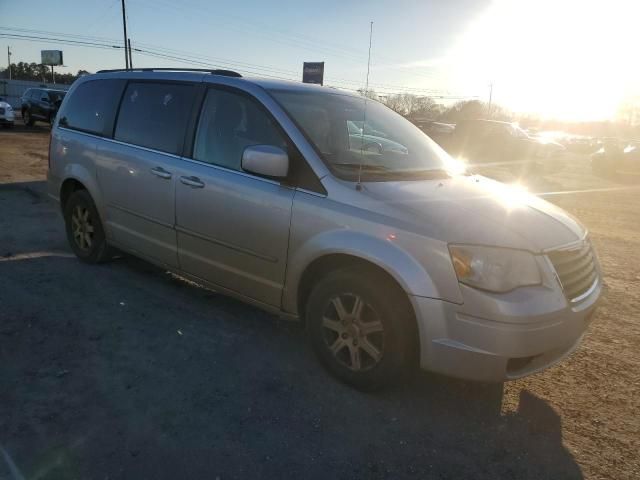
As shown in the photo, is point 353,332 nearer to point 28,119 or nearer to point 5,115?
point 5,115

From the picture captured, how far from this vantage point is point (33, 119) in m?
27.4

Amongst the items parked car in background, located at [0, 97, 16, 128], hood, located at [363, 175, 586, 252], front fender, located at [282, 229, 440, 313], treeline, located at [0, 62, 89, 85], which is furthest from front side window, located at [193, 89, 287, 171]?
treeline, located at [0, 62, 89, 85]

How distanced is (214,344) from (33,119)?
2856 centimetres

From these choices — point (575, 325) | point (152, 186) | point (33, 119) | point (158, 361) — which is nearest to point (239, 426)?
point (158, 361)

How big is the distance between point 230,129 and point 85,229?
223cm

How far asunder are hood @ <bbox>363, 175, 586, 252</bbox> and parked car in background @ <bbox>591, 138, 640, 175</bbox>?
61.8 ft

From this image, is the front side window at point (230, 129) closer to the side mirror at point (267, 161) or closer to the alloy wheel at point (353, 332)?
the side mirror at point (267, 161)

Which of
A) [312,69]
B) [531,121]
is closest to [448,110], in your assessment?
[531,121]

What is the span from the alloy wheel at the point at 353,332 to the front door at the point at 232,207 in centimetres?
45

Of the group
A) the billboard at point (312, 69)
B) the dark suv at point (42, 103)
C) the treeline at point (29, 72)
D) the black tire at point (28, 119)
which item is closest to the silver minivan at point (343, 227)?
the billboard at point (312, 69)

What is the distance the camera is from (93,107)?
5.06m

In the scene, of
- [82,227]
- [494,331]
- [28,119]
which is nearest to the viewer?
[494,331]

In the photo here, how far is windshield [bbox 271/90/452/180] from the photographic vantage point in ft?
11.5

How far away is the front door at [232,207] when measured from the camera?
3.42 m
